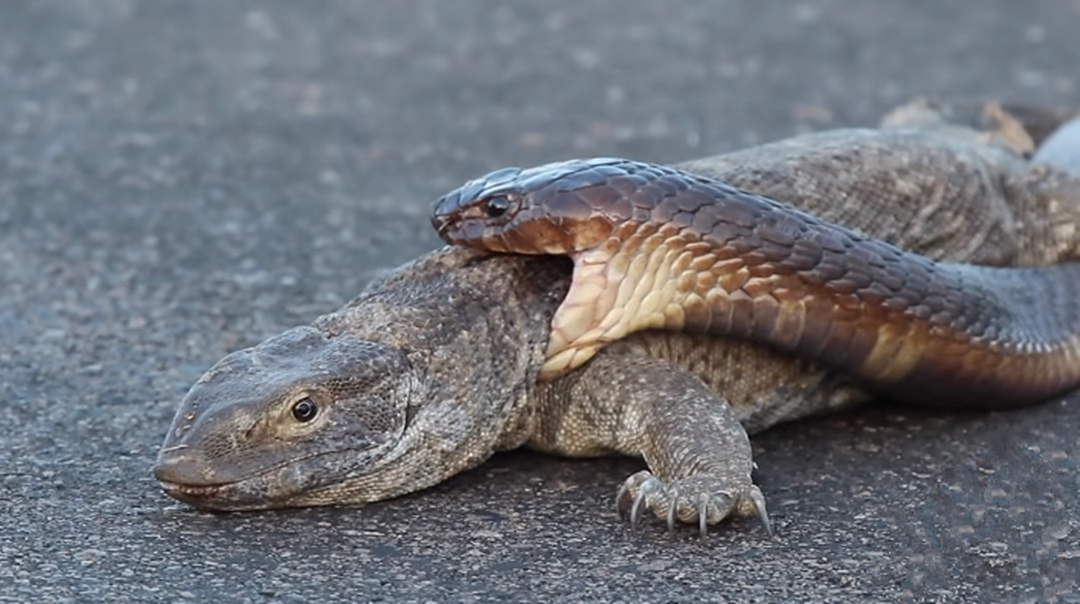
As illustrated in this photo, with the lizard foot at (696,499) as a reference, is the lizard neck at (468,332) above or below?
above

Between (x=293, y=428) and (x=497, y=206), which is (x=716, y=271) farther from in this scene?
(x=293, y=428)

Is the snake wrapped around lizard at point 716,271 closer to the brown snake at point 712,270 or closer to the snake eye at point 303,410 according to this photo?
the brown snake at point 712,270

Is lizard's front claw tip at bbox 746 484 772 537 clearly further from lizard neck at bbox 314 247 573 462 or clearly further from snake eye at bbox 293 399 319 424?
snake eye at bbox 293 399 319 424

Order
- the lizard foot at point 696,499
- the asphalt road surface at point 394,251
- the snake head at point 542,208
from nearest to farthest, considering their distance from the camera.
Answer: the asphalt road surface at point 394,251
the lizard foot at point 696,499
the snake head at point 542,208

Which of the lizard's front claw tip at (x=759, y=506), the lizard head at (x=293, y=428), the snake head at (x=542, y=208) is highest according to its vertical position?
the snake head at (x=542, y=208)

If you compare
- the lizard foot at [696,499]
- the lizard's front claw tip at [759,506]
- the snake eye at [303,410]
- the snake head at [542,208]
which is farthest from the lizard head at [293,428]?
the lizard's front claw tip at [759,506]

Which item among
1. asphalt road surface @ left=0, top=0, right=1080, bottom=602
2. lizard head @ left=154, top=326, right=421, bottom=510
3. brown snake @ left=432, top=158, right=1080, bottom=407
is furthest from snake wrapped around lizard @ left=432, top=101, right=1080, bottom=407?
lizard head @ left=154, top=326, right=421, bottom=510

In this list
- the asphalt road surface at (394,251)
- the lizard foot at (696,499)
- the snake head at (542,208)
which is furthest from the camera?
the snake head at (542,208)

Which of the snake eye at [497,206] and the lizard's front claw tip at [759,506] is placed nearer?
the lizard's front claw tip at [759,506]
